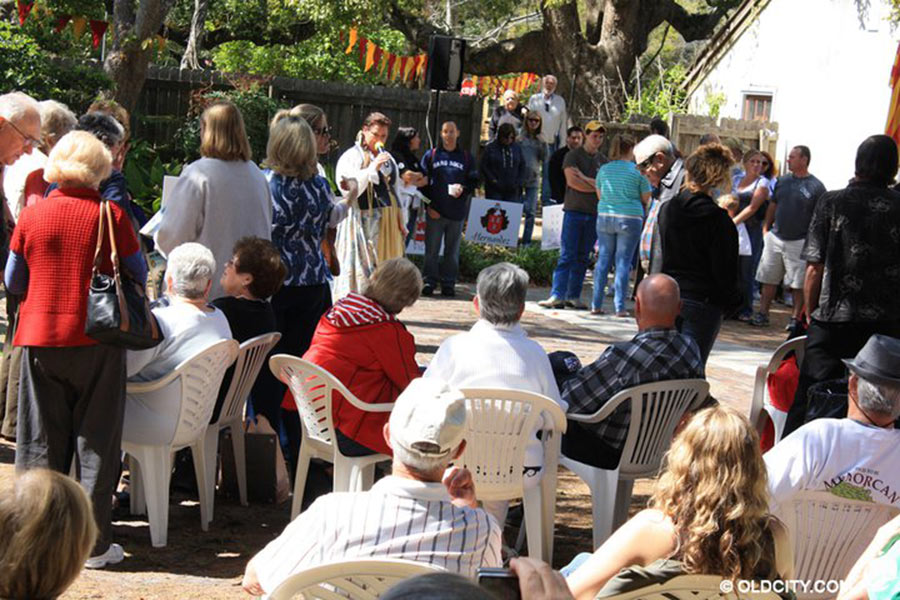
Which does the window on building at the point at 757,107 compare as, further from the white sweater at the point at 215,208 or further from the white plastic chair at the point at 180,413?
the white plastic chair at the point at 180,413

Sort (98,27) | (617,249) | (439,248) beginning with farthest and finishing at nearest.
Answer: (98,27) < (439,248) < (617,249)

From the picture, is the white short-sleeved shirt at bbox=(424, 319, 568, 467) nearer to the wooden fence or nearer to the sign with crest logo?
the sign with crest logo

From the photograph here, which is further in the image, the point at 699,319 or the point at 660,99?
the point at 660,99

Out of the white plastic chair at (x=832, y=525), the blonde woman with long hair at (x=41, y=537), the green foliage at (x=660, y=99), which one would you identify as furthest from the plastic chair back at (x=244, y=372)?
the green foliage at (x=660, y=99)

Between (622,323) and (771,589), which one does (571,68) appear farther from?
(771,589)

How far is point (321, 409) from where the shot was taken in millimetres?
5793

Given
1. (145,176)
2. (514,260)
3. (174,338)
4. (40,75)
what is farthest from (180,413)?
(514,260)

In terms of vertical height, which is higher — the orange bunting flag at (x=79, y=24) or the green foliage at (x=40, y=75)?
the orange bunting flag at (x=79, y=24)

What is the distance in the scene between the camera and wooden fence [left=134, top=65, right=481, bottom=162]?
18.4 metres

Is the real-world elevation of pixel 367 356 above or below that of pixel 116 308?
below

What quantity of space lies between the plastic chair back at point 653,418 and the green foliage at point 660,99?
51.1 feet

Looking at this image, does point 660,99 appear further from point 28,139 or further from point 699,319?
point 28,139

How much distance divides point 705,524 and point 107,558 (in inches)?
116

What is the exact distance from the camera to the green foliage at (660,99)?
72.5 feet
